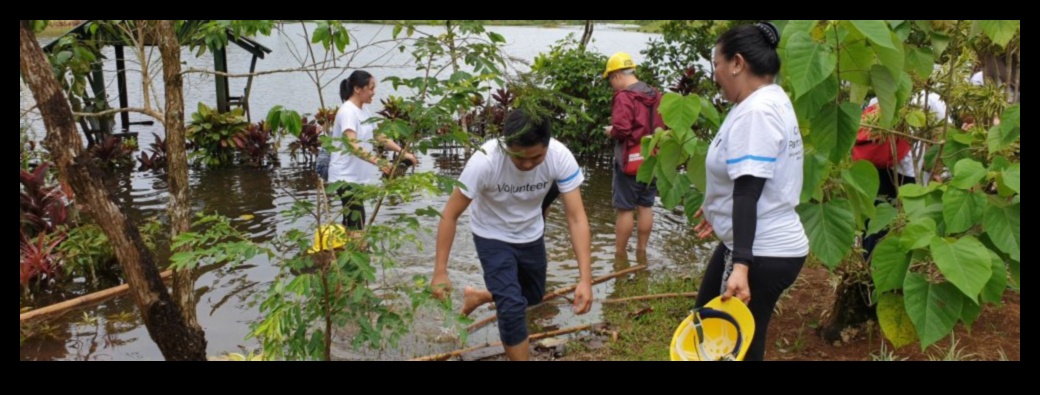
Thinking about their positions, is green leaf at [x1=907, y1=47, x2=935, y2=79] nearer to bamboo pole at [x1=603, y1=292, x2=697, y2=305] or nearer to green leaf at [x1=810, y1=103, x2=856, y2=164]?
green leaf at [x1=810, y1=103, x2=856, y2=164]

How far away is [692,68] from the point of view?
38.1ft

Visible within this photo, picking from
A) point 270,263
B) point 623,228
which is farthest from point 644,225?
point 270,263

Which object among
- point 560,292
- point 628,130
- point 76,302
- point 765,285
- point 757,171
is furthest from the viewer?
point 628,130

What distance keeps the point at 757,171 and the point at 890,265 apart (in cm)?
122

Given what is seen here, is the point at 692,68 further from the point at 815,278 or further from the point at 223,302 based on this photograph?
the point at 223,302

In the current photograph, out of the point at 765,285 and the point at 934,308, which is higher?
the point at 765,285

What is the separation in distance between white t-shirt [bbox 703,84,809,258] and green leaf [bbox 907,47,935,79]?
110 centimetres

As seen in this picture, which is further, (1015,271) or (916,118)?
(916,118)

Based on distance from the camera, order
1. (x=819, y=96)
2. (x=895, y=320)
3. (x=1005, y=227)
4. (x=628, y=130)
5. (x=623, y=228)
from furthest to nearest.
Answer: (x=623, y=228)
(x=628, y=130)
(x=895, y=320)
(x=1005, y=227)
(x=819, y=96)

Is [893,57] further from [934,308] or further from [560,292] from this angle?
[560,292]

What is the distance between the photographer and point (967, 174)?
3.62 metres

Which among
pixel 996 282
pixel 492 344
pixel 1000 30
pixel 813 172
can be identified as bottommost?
pixel 492 344

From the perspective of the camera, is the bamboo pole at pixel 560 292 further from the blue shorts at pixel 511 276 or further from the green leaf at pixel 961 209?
the green leaf at pixel 961 209

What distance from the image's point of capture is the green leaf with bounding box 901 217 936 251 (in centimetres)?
352
